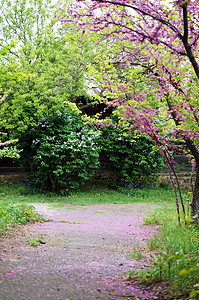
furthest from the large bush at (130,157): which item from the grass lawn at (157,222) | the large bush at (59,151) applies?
the large bush at (59,151)

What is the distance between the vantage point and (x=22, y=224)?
19.0ft

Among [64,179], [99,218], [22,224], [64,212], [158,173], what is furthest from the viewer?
[158,173]

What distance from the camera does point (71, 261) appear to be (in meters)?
3.54

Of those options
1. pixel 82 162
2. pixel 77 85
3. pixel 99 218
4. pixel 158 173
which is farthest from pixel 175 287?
pixel 158 173

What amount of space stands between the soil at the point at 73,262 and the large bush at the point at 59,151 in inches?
167

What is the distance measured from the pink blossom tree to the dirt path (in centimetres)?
111

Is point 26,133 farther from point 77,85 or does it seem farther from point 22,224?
point 22,224

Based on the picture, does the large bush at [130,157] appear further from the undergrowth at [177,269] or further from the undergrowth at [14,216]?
the undergrowth at [177,269]

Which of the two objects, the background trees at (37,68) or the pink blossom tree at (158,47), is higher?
the background trees at (37,68)

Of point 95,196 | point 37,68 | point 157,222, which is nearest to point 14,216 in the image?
point 157,222

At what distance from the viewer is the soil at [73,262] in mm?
2602

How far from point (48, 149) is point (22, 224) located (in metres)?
5.10

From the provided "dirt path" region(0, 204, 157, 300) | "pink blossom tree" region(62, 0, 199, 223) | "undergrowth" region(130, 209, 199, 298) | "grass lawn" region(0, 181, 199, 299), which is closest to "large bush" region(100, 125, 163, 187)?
"grass lawn" region(0, 181, 199, 299)

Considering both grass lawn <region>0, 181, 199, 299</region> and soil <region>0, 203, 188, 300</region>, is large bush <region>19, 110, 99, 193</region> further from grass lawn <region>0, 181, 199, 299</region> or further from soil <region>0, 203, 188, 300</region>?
soil <region>0, 203, 188, 300</region>
